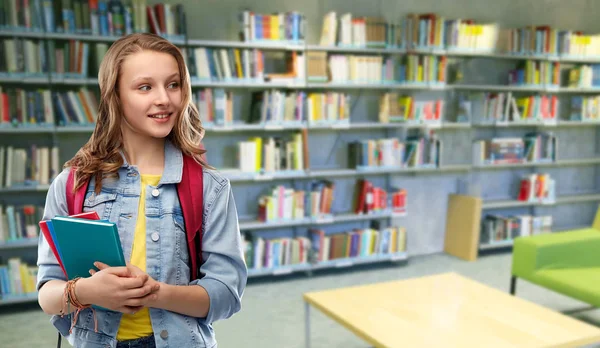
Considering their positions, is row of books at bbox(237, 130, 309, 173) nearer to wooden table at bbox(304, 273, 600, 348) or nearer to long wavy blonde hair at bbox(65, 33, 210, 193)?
wooden table at bbox(304, 273, 600, 348)

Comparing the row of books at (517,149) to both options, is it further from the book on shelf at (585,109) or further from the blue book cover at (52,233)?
the blue book cover at (52,233)

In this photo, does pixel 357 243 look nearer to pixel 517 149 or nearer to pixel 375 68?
pixel 375 68

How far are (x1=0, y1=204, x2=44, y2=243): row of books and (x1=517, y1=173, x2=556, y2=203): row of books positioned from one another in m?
4.30

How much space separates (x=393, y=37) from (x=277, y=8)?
1.02 metres

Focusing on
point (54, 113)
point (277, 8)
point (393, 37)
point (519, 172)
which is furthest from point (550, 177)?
point (54, 113)

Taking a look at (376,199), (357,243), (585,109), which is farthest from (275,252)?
(585,109)

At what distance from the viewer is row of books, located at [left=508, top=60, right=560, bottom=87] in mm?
4938

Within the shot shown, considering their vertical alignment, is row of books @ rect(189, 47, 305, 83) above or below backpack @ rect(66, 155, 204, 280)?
above

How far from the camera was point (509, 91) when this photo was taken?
4996 mm

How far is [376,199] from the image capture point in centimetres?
443

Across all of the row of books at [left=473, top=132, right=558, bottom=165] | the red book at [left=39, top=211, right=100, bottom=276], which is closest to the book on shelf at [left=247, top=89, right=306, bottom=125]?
the row of books at [left=473, top=132, right=558, bottom=165]

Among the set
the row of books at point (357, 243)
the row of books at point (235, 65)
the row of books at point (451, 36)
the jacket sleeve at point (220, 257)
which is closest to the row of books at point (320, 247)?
the row of books at point (357, 243)

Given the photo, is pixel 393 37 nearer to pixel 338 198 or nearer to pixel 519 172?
pixel 338 198

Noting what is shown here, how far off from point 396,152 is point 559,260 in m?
1.66
